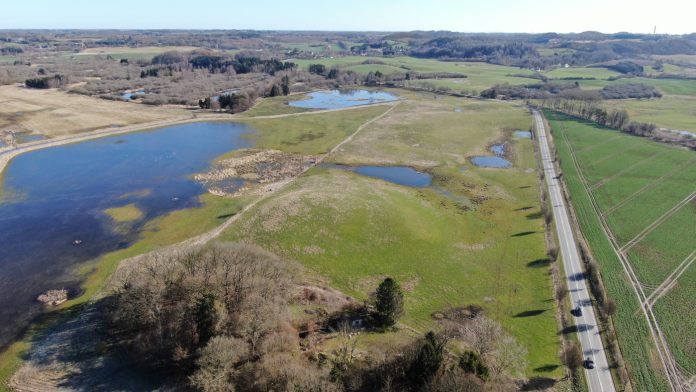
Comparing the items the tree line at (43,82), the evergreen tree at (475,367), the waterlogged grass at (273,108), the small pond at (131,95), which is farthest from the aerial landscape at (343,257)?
the tree line at (43,82)

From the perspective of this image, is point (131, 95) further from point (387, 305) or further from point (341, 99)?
point (387, 305)

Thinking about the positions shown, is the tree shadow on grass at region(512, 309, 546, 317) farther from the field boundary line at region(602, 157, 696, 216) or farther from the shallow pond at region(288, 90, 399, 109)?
the shallow pond at region(288, 90, 399, 109)

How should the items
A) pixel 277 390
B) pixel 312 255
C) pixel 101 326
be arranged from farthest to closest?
pixel 312 255
pixel 101 326
pixel 277 390

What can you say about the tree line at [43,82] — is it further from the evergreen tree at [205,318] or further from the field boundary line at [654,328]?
the field boundary line at [654,328]

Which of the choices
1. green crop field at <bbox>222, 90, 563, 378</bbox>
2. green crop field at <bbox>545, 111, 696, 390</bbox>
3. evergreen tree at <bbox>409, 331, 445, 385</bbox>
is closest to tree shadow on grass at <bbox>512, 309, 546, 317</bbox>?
green crop field at <bbox>222, 90, 563, 378</bbox>

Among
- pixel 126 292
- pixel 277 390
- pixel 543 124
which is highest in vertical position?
Result: pixel 543 124

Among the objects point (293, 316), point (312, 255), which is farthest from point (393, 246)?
point (293, 316)

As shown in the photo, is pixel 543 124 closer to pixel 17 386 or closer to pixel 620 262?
pixel 620 262
